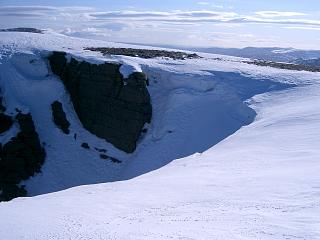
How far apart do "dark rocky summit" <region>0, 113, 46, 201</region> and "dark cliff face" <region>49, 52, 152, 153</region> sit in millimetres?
3749

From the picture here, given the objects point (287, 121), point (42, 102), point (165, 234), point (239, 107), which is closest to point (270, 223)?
point (165, 234)

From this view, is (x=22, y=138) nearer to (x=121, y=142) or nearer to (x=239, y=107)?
(x=121, y=142)

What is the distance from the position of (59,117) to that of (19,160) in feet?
15.1

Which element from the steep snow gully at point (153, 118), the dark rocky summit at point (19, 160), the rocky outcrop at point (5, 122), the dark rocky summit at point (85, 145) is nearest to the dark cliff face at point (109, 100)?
the steep snow gully at point (153, 118)

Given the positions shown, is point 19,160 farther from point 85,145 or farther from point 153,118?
point 153,118

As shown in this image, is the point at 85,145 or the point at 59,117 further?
the point at 59,117

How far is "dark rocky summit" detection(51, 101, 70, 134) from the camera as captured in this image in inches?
1201

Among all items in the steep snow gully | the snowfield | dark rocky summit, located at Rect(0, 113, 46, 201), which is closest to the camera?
the snowfield

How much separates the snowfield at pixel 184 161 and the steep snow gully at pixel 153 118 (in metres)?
0.07

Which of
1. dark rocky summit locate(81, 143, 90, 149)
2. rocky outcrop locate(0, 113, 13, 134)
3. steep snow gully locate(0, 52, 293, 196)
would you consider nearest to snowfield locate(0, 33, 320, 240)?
steep snow gully locate(0, 52, 293, 196)

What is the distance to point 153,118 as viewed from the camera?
29.7 meters

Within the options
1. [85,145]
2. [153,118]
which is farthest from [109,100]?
[85,145]

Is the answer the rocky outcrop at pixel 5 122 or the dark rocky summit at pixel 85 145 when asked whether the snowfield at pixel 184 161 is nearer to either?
the dark rocky summit at pixel 85 145

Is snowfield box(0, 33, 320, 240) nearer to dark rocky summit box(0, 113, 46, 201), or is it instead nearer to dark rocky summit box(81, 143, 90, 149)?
dark rocky summit box(81, 143, 90, 149)
